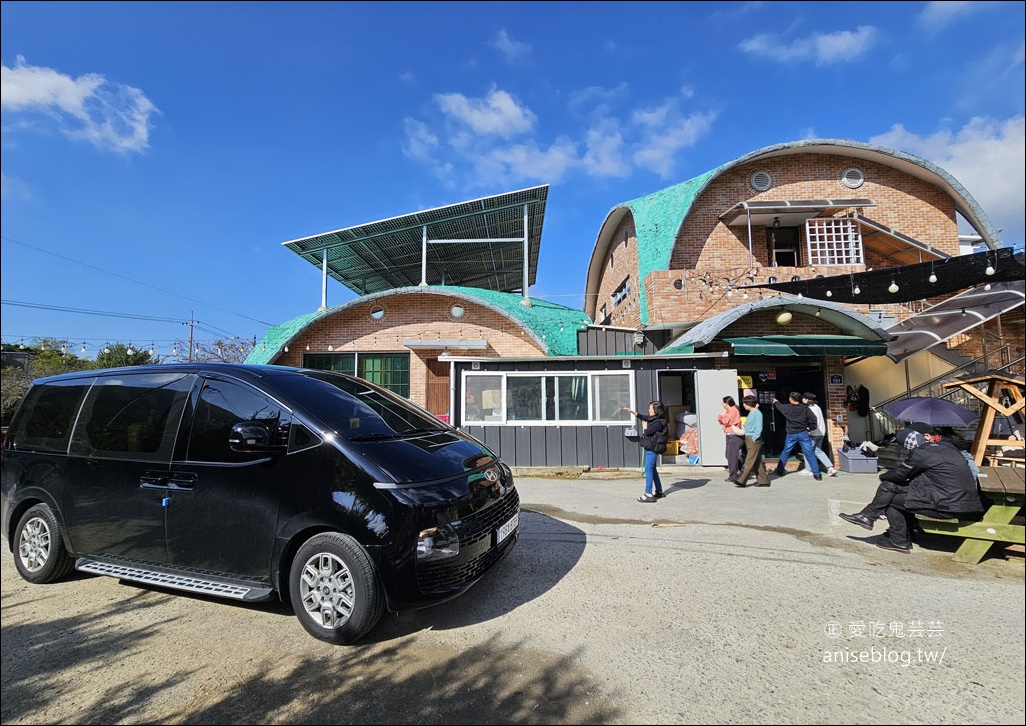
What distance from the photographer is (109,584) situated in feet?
12.9

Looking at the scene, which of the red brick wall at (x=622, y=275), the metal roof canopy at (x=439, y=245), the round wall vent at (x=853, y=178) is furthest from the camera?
the metal roof canopy at (x=439, y=245)

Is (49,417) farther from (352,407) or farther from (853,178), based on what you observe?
(853,178)

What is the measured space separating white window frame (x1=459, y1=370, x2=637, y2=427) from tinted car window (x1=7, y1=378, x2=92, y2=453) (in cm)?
711

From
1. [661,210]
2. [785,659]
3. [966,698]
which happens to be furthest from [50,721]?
[661,210]

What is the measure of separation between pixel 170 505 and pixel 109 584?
1396 mm

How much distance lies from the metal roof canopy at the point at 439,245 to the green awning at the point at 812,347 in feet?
23.3

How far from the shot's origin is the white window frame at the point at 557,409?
1022 centimetres

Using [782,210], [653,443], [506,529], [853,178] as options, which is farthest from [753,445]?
[853,178]

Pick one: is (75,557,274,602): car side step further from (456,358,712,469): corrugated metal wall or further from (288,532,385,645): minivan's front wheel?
(456,358,712,469): corrugated metal wall

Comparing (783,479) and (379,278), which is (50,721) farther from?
(379,278)

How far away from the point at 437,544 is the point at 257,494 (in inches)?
51.2

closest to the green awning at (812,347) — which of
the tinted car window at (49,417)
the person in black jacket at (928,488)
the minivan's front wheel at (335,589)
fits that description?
the person in black jacket at (928,488)

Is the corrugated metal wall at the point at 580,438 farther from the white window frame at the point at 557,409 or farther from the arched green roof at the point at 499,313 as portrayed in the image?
the arched green roof at the point at 499,313

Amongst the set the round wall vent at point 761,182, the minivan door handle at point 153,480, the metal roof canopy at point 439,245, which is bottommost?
the minivan door handle at point 153,480
